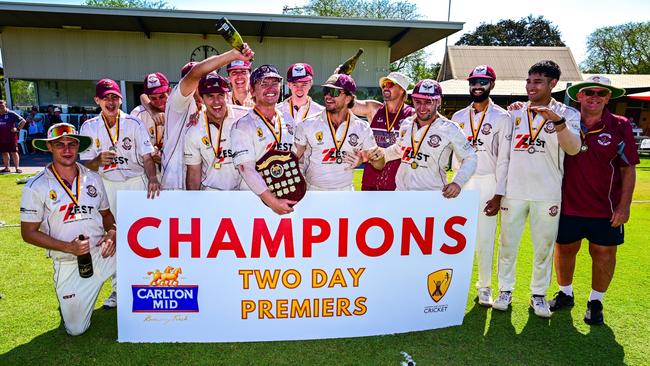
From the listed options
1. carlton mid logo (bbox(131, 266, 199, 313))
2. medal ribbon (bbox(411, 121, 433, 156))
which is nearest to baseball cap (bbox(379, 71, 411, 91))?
medal ribbon (bbox(411, 121, 433, 156))

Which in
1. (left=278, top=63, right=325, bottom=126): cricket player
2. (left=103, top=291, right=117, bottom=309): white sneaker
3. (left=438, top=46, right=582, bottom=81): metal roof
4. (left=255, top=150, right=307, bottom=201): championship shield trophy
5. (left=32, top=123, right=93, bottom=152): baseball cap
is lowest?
(left=103, top=291, right=117, bottom=309): white sneaker

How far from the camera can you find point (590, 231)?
4039 millimetres

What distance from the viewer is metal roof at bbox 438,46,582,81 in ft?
92.2

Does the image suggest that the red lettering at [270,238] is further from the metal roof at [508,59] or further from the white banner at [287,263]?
the metal roof at [508,59]

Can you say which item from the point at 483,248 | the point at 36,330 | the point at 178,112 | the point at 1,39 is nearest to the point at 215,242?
the point at 178,112

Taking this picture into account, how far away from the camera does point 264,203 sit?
3293 millimetres

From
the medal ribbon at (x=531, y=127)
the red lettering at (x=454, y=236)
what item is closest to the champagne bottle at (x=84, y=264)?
the red lettering at (x=454, y=236)

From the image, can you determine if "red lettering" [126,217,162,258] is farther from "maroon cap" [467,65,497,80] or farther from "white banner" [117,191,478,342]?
"maroon cap" [467,65,497,80]

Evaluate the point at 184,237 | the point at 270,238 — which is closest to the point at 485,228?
the point at 270,238

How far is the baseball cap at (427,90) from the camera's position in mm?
3797

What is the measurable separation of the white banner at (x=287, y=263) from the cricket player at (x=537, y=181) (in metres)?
0.69

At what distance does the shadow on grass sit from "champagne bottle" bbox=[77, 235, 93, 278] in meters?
0.51

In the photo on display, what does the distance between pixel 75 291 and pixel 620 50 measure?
208ft

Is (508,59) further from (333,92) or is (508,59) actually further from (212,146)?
(212,146)
